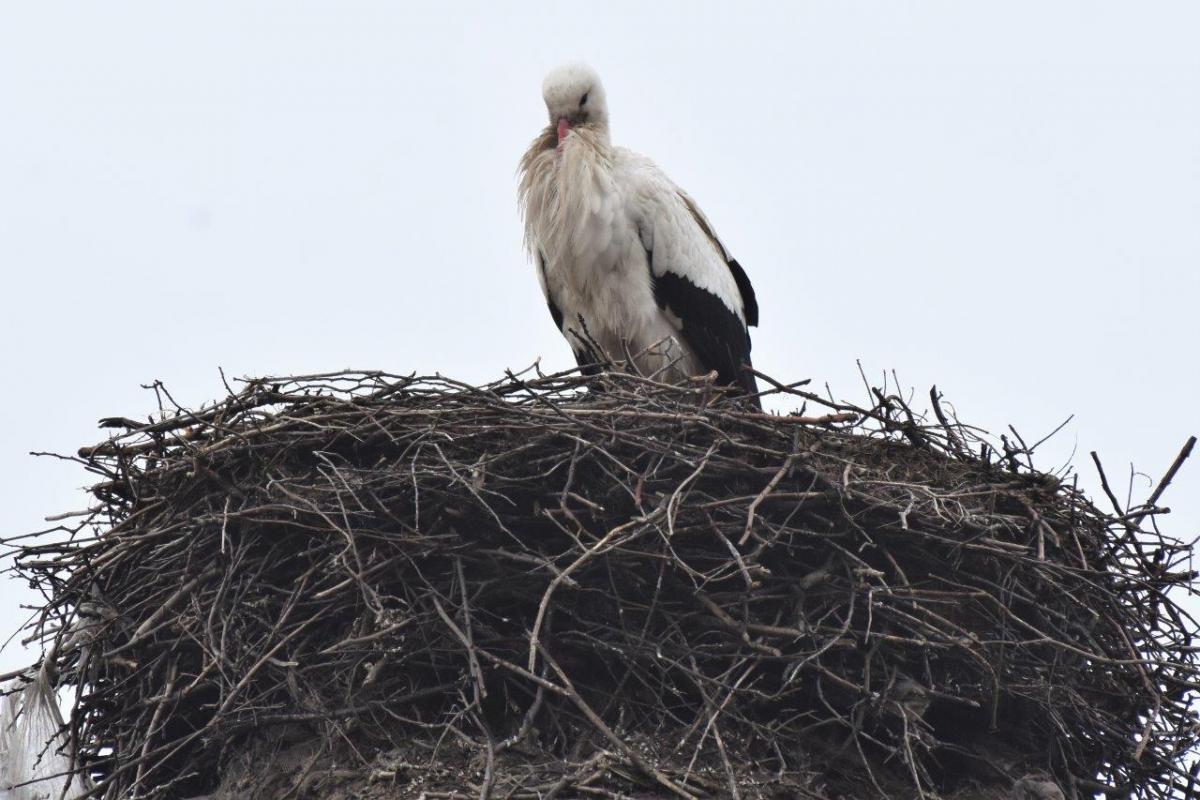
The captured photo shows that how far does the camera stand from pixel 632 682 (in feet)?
12.5

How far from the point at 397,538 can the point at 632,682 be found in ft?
2.18

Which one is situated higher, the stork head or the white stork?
the stork head

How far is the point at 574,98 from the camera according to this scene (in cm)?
549

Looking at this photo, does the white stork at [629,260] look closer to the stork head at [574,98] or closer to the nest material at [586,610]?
the stork head at [574,98]

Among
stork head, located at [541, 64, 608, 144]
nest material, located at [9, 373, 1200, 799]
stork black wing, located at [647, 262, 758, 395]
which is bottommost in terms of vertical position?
nest material, located at [9, 373, 1200, 799]

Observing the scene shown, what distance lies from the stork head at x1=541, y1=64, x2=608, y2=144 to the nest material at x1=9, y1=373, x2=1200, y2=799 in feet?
5.04

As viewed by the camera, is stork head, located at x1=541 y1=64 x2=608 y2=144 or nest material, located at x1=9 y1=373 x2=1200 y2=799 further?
stork head, located at x1=541 y1=64 x2=608 y2=144

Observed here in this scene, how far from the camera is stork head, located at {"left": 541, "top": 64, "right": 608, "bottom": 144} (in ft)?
18.0

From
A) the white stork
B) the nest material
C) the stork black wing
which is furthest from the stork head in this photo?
the nest material

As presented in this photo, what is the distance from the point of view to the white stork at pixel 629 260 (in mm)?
5172

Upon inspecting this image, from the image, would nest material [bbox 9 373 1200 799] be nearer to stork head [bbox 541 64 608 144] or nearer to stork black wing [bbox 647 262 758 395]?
stork black wing [bbox 647 262 758 395]

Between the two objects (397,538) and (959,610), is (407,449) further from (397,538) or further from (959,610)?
(959,610)

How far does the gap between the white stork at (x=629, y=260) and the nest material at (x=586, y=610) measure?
0.98 metres

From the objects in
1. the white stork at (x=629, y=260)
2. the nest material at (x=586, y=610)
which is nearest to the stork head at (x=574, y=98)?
the white stork at (x=629, y=260)
